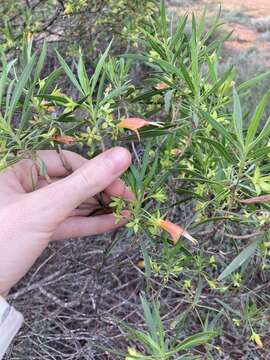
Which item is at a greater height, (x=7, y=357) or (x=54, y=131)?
(x=54, y=131)

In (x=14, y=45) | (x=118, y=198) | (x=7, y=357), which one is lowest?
(x=7, y=357)

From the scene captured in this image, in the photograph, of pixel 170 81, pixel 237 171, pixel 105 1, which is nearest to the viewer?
pixel 237 171

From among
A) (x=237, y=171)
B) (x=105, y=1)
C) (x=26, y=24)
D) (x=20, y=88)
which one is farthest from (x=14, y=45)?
(x=237, y=171)

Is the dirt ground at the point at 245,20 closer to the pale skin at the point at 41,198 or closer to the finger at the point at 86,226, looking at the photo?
the finger at the point at 86,226

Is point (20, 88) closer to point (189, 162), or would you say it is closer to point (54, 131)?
point (54, 131)

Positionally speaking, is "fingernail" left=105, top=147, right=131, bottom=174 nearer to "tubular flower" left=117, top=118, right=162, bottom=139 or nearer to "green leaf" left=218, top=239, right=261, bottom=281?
"tubular flower" left=117, top=118, right=162, bottom=139

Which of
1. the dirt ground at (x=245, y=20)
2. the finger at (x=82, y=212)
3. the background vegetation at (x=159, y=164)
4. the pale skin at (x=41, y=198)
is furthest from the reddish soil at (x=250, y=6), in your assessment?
the pale skin at (x=41, y=198)

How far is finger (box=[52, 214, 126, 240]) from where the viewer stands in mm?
1445

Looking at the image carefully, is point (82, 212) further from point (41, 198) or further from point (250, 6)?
point (250, 6)

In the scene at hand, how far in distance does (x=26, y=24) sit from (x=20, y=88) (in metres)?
1.36

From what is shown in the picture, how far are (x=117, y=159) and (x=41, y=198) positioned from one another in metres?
0.19

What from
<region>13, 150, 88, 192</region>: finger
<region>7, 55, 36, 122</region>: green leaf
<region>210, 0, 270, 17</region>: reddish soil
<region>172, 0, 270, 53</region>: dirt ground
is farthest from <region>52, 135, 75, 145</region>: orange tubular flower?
<region>210, 0, 270, 17</region>: reddish soil

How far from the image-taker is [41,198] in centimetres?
116

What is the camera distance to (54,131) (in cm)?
110
